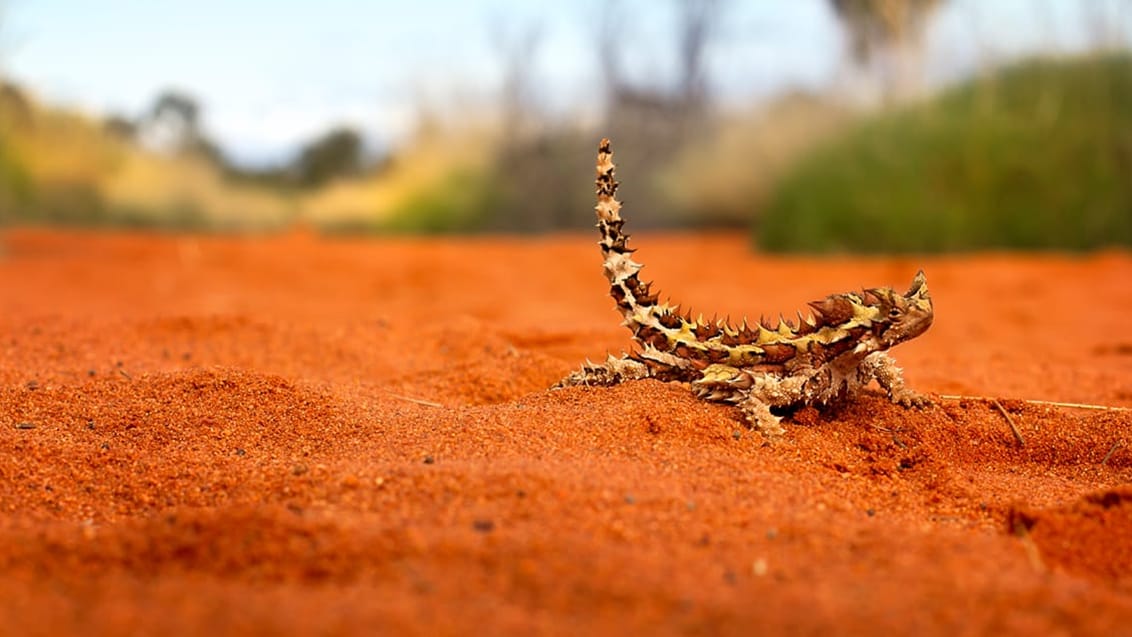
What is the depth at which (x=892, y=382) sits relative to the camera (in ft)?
11.0

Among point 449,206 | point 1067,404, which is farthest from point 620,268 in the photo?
point 449,206

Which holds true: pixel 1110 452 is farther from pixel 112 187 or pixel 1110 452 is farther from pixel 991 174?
pixel 112 187

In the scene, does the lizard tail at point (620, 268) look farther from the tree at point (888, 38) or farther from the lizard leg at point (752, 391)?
the tree at point (888, 38)

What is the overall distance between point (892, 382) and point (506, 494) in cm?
156

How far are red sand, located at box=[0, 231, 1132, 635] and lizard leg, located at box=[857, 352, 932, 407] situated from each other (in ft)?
0.23

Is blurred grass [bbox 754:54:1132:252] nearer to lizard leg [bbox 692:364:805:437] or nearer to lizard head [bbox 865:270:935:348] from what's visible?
lizard head [bbox 865:270:935:348]

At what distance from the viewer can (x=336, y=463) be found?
104 inches

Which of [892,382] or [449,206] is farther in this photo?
[449,206]

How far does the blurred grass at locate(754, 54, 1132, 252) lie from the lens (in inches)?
468

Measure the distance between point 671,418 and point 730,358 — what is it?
314mm

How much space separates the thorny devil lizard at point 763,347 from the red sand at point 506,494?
0.35 ft

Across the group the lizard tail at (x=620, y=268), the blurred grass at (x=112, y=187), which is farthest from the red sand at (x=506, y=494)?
the blurred grass at (x=112, y=187)

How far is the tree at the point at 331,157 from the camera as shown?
21.1m

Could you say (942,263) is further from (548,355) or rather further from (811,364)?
(811,364)
